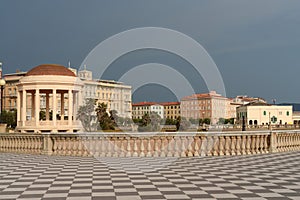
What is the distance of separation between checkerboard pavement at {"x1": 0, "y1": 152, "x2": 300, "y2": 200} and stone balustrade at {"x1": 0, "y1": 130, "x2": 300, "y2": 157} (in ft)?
3.05

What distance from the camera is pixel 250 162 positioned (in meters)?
13.7

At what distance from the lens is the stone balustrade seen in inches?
597

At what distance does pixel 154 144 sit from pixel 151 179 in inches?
218

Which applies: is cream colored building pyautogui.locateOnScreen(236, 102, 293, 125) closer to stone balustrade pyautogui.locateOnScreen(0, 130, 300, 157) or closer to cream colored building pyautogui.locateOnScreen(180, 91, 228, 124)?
cream colored building pyautogui.locateOnScreen(180, 91, 228, 124)

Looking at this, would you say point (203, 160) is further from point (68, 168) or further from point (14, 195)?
point (14, 195)

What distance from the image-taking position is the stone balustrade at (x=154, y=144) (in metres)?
15.2

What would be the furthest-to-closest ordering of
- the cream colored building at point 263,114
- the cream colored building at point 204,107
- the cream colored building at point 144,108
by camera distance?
the cream colored building at point 144,108, the cream colored building at point 204,107, the cream colored building at point 263,114

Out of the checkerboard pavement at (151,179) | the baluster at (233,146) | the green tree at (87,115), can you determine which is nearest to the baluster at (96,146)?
the checkerboard pavement at (151,179)

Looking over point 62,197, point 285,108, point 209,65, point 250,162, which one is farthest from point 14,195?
point 285,108

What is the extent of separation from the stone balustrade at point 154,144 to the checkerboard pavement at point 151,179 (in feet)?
3.05

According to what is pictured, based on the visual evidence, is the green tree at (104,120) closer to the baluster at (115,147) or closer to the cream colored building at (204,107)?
the baluster at (115,147)

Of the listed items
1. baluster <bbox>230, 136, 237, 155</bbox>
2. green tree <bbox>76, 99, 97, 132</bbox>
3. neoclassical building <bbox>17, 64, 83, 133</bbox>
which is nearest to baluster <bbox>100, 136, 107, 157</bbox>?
baluster <bbox>230, 136, 237, 155</bbox>

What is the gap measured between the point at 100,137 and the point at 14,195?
24.8 ft

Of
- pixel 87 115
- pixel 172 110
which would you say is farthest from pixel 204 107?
pixel 87 115
